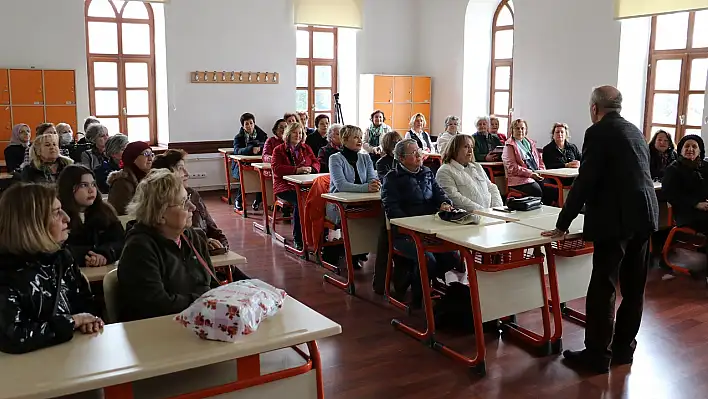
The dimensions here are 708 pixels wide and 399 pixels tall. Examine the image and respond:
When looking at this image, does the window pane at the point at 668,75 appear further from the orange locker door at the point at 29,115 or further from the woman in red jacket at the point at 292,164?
the orange locker door at the point at 29,115

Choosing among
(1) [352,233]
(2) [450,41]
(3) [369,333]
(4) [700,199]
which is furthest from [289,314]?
(2) [450,41]

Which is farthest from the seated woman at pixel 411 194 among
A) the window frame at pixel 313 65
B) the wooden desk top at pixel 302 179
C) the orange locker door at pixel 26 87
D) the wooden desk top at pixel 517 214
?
the window frame at pixel 313 65

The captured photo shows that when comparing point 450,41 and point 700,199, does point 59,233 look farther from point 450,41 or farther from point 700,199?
point 450,41

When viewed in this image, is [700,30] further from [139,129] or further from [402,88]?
[139,129]

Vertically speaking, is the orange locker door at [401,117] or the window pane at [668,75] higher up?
the window pane at [668,75]

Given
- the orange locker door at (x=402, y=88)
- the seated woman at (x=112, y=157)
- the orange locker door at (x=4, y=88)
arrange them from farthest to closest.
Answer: the orange locker door at (x=402, y=88), the orange locker door at (x=4, y=88), the seated woman at (x=112, y=157)

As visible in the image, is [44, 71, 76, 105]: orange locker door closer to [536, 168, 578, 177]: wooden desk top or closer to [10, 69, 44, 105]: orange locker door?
[10, 69, 44, 105]: orange locker door

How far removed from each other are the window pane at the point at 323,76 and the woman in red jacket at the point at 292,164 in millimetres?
4815

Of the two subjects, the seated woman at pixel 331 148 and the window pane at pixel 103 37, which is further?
the window pane at pixel 103 37

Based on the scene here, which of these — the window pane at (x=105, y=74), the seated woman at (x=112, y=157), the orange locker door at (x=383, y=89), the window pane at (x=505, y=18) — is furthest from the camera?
the orange locker door at (x=383, y=89)

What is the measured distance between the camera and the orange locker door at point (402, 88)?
1148 cm

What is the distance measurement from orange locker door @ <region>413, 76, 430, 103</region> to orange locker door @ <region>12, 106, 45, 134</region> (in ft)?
19.9

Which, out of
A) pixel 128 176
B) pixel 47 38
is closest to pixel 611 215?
pixel 128 176

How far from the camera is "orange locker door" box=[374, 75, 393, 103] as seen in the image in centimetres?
1126
